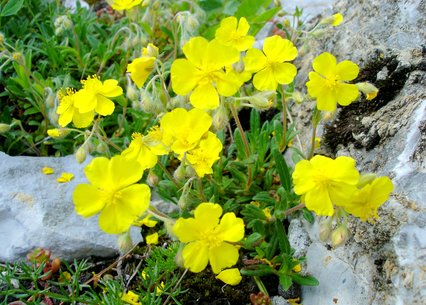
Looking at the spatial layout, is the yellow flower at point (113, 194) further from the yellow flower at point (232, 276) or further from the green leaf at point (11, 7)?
the green leaf at point (11, 7)

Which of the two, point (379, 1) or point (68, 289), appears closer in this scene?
point (68, 289)

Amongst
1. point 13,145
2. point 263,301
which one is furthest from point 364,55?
point 13,145

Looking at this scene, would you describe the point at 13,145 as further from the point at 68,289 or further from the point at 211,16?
the point at 211,16

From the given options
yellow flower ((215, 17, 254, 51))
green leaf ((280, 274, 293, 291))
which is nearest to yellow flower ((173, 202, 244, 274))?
green leaf ((280, 274, 293, 291))

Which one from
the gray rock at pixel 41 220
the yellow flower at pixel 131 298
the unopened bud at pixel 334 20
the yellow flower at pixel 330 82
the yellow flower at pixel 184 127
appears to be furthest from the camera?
the unopened bud at pixel 334 20

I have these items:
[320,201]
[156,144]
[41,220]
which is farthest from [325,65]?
[41,220]

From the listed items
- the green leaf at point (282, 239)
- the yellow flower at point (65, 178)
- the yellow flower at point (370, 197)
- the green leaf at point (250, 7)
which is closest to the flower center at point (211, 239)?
the yellow flower at point (370, 197)
